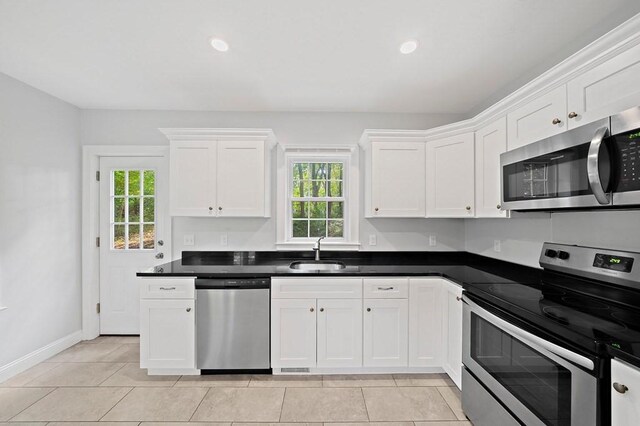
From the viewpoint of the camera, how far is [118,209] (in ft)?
11.0

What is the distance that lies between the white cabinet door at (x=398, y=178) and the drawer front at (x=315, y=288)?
0.83 meters

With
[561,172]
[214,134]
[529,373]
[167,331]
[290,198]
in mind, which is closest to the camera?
[529,373]

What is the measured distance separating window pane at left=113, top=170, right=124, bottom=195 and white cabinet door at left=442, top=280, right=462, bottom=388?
11.7ft

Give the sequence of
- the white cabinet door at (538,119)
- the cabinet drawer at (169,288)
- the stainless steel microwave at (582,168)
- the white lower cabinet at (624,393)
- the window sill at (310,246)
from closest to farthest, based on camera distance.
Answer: the white lower cabinet at (624,393)
the stainless steel microwave at (582,168)
the white cabinet door at (538,119)
the cabinet drawer at (169,288)
the window sill at (310,246)

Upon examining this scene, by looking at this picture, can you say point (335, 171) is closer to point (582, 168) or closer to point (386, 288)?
point (386, 288)

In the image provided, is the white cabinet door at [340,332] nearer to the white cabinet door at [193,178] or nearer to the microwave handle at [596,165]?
the white cabinet door at [193,178]

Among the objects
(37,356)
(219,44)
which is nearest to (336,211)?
(219,44)

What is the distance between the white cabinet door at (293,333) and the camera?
2.48 m

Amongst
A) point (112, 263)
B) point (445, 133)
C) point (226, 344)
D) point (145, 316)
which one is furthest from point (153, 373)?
point (445, 133)

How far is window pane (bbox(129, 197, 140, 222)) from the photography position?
3.35m

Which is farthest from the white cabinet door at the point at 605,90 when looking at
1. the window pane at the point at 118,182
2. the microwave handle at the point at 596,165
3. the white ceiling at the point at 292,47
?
the window pane at the point at 118,182

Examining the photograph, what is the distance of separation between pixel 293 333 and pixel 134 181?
251 centimetres

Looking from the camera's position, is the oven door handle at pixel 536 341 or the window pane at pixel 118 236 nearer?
the oven door handle at pixel 536 341

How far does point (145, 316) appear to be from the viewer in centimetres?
245
